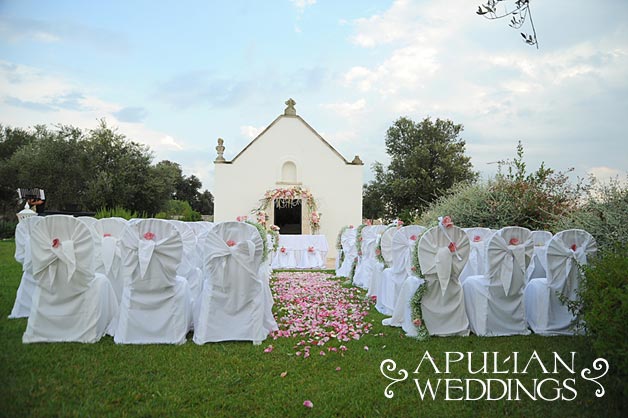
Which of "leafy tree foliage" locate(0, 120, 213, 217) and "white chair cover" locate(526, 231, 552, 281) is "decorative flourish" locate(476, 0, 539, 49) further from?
"leafy tree foliage" locate(0, 120, 213, 217)

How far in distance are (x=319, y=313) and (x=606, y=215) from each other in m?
4.48

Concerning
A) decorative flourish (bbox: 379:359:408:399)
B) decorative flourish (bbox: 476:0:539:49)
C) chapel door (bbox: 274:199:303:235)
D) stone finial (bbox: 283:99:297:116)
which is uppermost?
stone finial (bbox: 283:99:297:116)

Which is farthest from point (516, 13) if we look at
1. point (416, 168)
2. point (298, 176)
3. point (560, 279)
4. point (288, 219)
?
point (416, 168)

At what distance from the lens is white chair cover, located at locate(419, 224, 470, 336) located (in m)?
4.67

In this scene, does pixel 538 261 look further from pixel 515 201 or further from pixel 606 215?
pixel 515 201

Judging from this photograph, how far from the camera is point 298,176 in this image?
17.1 meters

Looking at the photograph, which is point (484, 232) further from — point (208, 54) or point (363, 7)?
point (208, 54)

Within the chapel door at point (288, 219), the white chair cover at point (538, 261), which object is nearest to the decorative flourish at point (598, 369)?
the white chair cover at point (538, 261)

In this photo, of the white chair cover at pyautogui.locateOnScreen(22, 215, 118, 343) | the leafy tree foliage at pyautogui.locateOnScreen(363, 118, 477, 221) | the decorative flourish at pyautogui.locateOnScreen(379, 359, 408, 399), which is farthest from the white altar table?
the leafy tree foliage at pyautogui.locateOnScreen(363, 118, 477, 221)

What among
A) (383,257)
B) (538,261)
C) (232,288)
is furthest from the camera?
(383,257)

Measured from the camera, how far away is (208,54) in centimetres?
965

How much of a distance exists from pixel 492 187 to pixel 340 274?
4.46m

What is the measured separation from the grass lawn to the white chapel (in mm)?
12163

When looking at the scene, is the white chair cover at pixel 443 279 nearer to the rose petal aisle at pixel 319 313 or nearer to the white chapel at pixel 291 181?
the rose petal aisle at pixel 319 313
